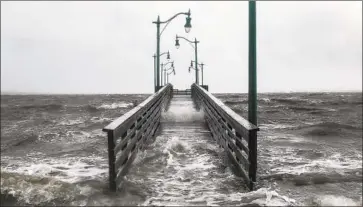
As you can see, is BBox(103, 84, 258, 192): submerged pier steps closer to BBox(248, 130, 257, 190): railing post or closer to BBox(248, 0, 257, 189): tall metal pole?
BBox(248, 130, 257, 190): railing post

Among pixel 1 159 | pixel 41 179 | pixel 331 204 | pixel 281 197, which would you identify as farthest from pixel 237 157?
pixel 1 159

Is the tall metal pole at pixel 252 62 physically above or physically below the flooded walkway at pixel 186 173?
above

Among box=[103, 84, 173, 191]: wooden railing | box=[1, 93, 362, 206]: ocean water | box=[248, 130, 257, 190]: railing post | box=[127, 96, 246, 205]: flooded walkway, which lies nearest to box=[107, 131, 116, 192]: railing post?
box=[103, 84, 173, 191]: wooden railing

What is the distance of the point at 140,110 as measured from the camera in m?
10.2

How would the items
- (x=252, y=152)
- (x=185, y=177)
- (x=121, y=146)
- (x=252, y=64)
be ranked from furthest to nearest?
(x=252, y=64)
(x=185, y=177)
(x=121, y=146)
(x=252, y=152)

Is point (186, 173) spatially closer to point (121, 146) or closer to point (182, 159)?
point (182, 159)

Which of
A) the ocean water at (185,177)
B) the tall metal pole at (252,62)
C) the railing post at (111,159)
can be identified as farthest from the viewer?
→ the tall metal pole at (252,62)

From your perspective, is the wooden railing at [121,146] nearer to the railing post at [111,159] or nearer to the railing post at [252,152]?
the railing post at [111,159]

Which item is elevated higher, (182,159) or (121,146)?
(121,146)

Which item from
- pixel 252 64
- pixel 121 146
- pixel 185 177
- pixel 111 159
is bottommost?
pixel 185 177

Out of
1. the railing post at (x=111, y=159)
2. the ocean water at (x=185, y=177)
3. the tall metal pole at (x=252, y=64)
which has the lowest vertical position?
the ocean water at (x=185, y=177)

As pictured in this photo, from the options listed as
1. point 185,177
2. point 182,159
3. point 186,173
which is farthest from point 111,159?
point 182,159

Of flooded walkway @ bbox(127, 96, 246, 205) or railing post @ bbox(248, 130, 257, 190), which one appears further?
railing post @ bbox(248, 130, 257, 190)


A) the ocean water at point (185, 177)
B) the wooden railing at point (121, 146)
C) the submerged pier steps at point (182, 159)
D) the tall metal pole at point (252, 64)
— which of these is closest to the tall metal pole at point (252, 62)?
the tall metal pole at point (252, 64)
